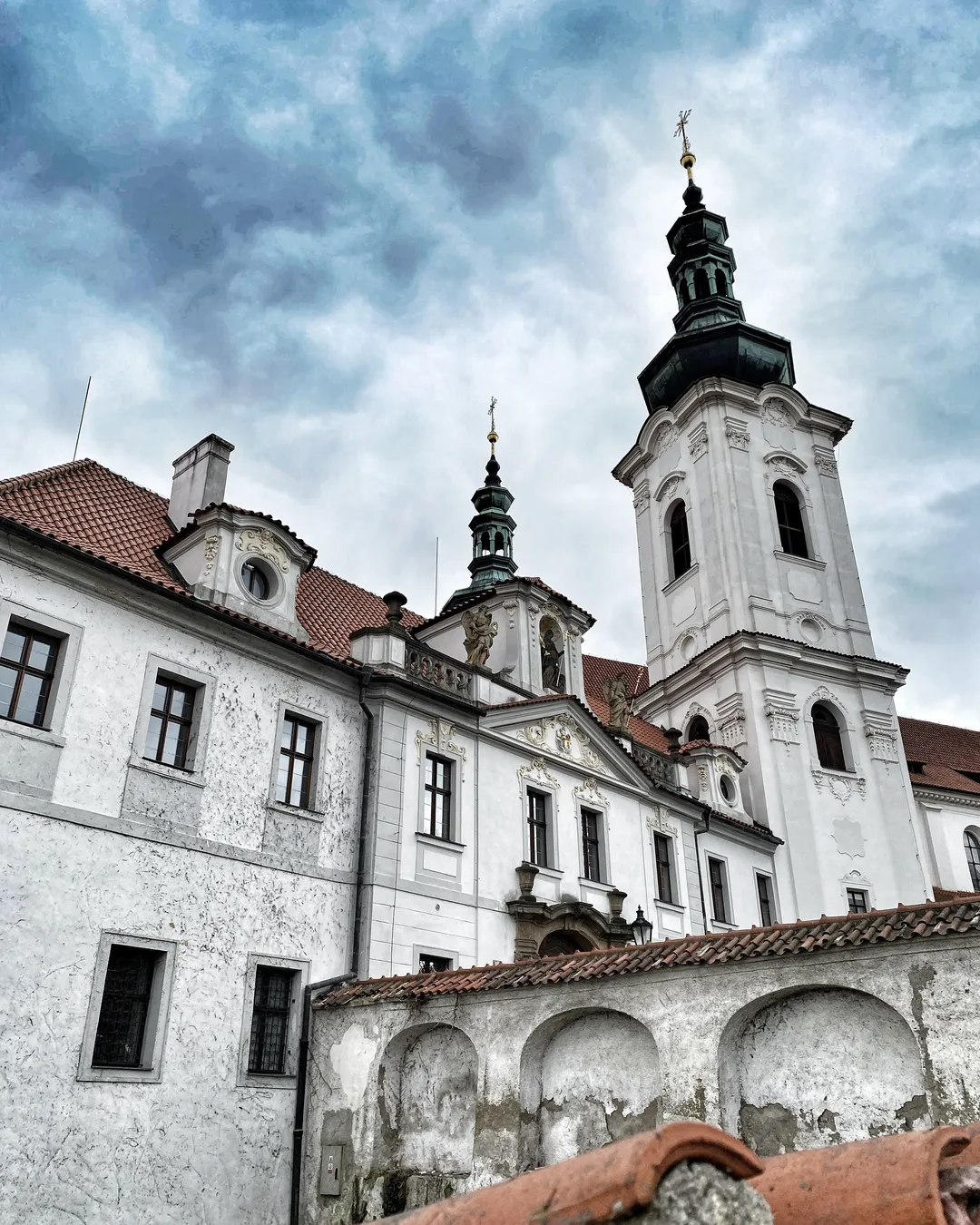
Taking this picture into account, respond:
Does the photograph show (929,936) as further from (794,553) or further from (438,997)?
(794,553)

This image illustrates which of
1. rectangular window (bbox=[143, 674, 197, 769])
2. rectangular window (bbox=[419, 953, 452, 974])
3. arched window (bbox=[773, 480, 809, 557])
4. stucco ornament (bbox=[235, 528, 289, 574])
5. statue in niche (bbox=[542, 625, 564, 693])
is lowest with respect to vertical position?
rectangular window (bbox=[419, 953, 452, 974])

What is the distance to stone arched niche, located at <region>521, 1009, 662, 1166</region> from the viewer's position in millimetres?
9969

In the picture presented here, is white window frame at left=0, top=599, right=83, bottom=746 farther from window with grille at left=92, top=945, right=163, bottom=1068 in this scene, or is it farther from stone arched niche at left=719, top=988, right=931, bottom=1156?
stone arched niche at left=719, top=988, right=931, bottom=1156

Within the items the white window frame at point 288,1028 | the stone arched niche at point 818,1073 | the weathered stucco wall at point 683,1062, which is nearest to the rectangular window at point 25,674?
the white window frame at point 288,1028

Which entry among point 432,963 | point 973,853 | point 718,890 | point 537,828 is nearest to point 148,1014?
point 432,963

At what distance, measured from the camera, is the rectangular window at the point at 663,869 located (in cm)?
2073

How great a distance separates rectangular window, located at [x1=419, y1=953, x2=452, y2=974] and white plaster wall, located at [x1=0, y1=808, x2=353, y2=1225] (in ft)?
7.32

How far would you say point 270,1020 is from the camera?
12.8 meters

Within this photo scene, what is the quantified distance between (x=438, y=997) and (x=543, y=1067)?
1505 mm

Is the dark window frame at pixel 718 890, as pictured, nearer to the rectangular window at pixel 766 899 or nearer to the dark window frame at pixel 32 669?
→ the rectangular window at pixel 766 899

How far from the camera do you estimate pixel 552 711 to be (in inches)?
756

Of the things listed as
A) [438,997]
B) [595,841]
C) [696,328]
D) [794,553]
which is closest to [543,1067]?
[438,997]

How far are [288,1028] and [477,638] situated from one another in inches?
316

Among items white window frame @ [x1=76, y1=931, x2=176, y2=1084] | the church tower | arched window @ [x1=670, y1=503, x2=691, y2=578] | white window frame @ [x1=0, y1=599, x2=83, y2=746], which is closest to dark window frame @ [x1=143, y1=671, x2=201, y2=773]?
white window frame @ [x1=0, y1=599, x2=83, y2=746]
